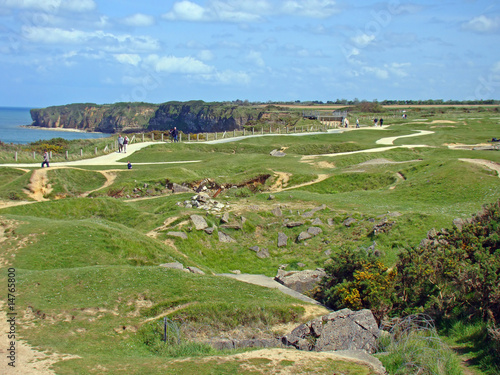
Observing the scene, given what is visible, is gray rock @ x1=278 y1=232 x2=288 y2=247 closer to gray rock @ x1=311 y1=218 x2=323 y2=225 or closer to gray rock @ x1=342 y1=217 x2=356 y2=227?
gray rock @ x1=311 y1=218 x2=323 y2=225

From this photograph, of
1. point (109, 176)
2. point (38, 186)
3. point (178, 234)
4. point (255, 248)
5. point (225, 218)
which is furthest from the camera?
point (109, 176)

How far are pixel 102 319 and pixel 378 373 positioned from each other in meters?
6.59

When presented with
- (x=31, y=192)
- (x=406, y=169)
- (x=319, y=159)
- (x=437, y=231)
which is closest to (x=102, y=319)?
(x=437, y=231)

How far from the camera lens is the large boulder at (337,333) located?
11391 mm

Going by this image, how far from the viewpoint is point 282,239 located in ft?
74.9

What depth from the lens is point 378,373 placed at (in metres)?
9.24

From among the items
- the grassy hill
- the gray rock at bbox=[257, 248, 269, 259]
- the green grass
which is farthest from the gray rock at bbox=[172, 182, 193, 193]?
the gray rock at bbox=[257, 248, 269, 259]

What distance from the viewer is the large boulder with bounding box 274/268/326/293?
17266 mm

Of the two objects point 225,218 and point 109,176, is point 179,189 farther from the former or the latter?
point 225,218

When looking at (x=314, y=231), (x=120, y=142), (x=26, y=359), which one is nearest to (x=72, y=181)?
(x=120, y=142)

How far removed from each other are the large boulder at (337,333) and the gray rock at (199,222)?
1137cm

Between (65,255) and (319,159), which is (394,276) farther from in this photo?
(319,159)

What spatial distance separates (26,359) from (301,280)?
10229mm

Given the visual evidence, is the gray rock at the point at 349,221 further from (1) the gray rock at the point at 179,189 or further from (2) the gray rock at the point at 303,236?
(1) the gray rock at the point at 179,189
